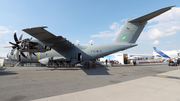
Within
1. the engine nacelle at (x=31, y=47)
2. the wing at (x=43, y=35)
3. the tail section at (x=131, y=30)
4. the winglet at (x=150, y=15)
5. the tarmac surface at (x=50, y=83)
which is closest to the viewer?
the tarmac surface at (x=50, y=83)

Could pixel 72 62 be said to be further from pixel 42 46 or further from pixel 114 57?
pixel 114 57

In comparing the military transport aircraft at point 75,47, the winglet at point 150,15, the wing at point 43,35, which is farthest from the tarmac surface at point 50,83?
the winglet at point 150,15

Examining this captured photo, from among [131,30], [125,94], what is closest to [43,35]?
[125,94]

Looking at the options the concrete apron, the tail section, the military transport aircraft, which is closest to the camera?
the concrete apron

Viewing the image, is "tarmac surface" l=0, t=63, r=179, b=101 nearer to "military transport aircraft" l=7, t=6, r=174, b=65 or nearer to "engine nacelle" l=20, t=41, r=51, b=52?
"engine nacelle" l=20, t=41, r=51, b=52

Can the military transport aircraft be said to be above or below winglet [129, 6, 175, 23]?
below

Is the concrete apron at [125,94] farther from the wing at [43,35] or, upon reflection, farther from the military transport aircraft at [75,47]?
the military transport aircraft at [75,47]

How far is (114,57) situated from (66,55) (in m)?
21.2

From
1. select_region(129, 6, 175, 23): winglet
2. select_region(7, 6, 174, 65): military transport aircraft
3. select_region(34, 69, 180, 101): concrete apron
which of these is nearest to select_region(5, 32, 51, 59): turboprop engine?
select_region(7, 6, 174, 65): military transport aircraft

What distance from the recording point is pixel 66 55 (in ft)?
46.5

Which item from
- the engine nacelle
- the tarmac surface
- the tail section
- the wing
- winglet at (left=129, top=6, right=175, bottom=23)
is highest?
winglet at (left=129, top=6, right=175, bottom=23)

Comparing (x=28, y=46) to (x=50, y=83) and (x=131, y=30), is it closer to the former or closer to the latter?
(x=50, y=83)

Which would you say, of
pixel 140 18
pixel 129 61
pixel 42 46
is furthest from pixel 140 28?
pixel 129 61

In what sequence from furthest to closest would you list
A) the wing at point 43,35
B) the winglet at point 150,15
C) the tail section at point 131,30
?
the tail section at point 131,30 < the winglet at point 150,15 < the wing at point 43,35
